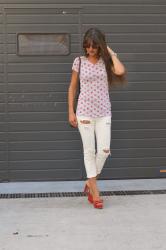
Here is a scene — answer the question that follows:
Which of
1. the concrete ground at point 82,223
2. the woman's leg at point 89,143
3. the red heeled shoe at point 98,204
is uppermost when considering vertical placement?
the woman's leg at point 89,143

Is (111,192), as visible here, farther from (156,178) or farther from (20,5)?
(20,5)

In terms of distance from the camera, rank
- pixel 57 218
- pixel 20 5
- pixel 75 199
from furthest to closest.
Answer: pixel 20 5, pixel 75 199, pixel 57 218

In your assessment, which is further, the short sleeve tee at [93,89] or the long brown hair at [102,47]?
the short sleeve tee at [93,89]

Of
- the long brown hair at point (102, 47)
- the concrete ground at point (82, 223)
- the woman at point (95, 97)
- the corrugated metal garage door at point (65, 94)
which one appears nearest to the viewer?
the concrete ground at point (82, 223)

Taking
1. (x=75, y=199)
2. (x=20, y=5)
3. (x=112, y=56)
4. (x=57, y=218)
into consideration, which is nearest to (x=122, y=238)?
(x=57, y=218)

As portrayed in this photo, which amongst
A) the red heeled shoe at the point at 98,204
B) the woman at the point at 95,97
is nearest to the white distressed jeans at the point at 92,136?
the woman at the point at 95,97

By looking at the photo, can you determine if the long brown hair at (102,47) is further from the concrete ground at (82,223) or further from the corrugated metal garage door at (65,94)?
the concrete ground at (82,223)

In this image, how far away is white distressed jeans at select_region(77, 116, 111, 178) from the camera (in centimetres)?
587

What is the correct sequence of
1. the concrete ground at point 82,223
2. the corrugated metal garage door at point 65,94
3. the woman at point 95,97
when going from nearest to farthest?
the concrete ground at point 82,223, the woman at point 95,97, the corrugated metal garage door at point 65,94

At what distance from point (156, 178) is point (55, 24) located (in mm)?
2326

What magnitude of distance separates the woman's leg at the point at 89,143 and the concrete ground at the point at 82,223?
0.89 feet

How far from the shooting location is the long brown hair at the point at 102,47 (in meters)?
5.71

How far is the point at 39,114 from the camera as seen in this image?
7066mm

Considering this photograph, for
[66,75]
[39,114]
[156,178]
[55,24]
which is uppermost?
[55,24]
